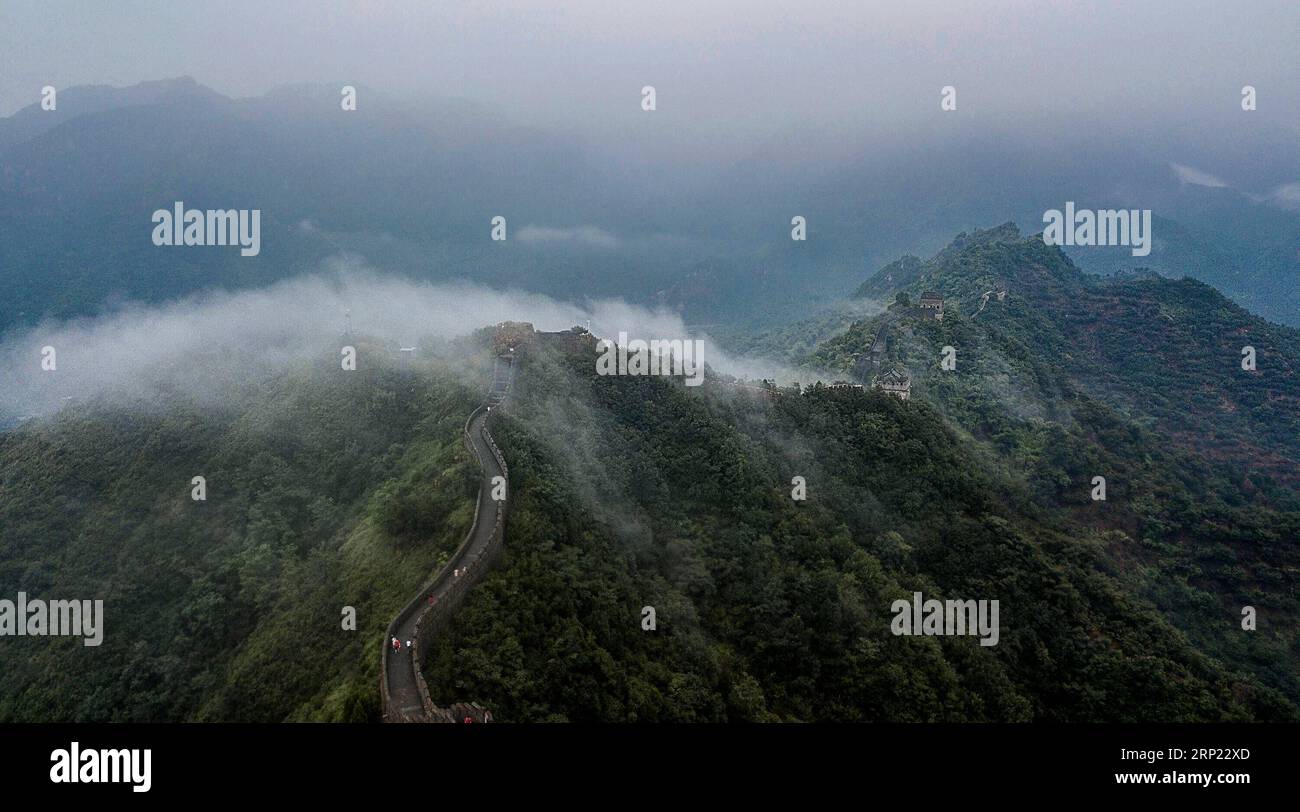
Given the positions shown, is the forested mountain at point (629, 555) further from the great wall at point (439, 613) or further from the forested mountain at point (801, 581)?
the great wall at point (439, 613)

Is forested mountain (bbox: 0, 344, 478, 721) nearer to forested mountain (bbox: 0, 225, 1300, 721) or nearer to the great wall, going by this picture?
forested mountain (bbox: 0, 225, 1300, 721)

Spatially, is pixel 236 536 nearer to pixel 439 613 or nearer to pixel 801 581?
pixel 439 613

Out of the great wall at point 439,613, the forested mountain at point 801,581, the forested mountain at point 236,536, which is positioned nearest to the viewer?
the great wall at point 439,613

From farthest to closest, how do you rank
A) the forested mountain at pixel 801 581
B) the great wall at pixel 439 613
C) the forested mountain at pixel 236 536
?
the forested mountain at pixel 236 536, the forested mountain at pixel 801 581, the great wall at pixel 439 613

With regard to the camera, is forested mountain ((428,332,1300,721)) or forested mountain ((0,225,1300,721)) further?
forested mountain ((0,225,1300,721))

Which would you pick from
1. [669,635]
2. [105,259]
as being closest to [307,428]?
[669,635]

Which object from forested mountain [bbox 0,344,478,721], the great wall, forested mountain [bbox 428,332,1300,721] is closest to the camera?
the great wall

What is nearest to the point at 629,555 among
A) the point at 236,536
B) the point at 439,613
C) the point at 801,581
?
the point at 801,581

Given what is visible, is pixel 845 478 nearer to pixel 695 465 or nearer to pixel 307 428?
pixel 695 465

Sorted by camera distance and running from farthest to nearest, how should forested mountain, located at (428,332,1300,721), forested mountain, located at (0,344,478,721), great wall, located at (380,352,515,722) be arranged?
forested mountain, located at (0,344,478,721) < forested mountain, located at (428,332,1300,721) < great wall, located at (380,352,515,722)

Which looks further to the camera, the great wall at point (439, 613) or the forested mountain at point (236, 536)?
the forested mountain at point (236, 536)

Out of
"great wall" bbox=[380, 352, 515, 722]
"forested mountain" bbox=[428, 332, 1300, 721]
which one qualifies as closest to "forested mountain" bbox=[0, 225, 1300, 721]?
"forested mountain" bbox=[428, 332, 1300, 721]

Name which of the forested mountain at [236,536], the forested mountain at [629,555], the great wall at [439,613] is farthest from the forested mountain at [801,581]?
the forested mountain at [236,536]
